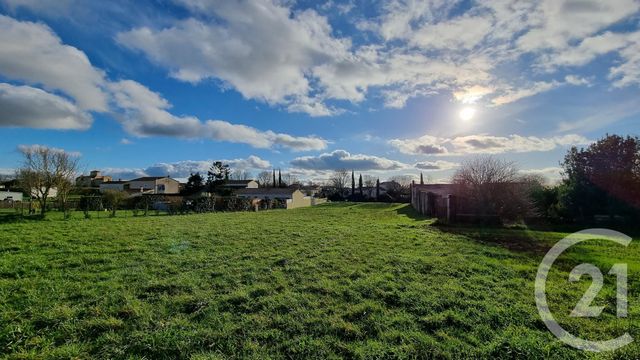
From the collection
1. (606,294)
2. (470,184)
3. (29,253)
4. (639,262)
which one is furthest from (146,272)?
(470,184)

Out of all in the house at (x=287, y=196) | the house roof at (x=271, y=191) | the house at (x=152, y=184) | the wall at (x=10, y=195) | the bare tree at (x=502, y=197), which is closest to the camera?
the bare tree at (x=502, y=197)

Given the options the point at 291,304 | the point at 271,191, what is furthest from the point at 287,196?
the point at 291,304

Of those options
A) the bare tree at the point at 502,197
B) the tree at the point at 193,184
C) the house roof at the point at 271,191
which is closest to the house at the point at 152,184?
the tree at the point at 193,184

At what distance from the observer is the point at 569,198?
739 inches

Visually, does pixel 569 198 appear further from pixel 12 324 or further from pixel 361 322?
pixel 12 324

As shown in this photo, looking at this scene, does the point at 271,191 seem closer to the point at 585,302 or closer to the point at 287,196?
the point at 287,196

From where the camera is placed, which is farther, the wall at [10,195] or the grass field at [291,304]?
the wall at [10,195]

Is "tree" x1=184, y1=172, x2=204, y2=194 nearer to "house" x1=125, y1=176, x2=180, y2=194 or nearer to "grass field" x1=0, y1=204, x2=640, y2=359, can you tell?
"house" x1=125, y1=176, x2=180, y2=194

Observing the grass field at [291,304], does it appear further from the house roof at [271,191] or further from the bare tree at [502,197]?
the house roof at [271,191]

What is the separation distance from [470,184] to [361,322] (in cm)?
1825

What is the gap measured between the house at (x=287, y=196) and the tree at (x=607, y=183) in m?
30.3

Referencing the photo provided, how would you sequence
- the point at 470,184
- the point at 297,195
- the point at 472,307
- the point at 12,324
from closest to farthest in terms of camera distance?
the point at 12,324 < the point at 472,307 < the point at 470,184 < the point at 297,195

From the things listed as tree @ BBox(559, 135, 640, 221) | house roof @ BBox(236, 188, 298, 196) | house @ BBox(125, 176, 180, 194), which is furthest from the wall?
tree @ BBox(559, 135, 640, 221)

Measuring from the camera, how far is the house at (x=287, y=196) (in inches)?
1790
